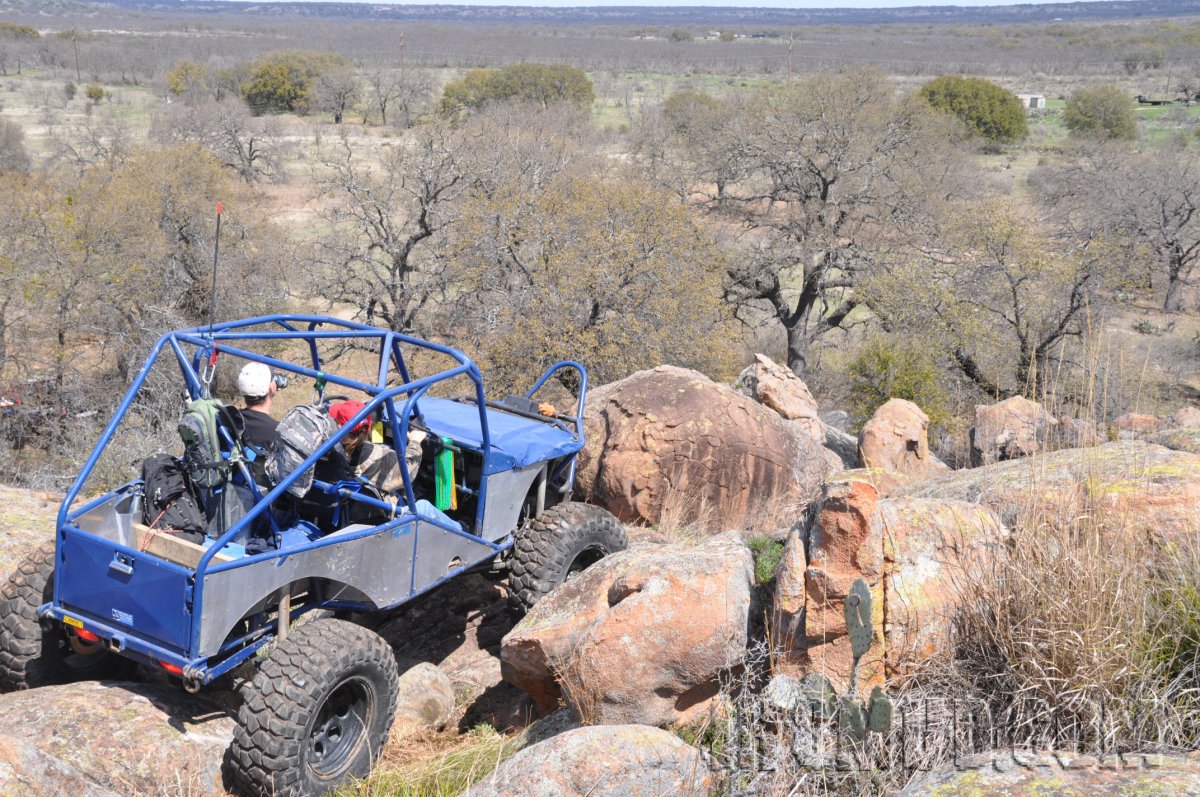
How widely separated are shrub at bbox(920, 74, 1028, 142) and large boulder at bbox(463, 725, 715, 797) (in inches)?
2140

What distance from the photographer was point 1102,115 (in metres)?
54.5

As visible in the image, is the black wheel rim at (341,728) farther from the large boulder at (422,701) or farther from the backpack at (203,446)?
the backpack at (203,446)

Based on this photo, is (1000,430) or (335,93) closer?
(1000,430)

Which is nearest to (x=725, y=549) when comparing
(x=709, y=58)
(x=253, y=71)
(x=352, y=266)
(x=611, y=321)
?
(x=611, y=321)

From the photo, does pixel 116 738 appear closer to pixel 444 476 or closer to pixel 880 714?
pixel 444 476

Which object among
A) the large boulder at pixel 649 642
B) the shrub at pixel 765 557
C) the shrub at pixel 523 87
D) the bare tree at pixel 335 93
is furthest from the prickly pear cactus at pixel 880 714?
the bare tree at pixel 335 93

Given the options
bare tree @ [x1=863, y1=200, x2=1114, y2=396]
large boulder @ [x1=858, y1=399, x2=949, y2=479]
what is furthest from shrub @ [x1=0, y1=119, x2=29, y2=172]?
large boulder @ [x1=858, y1=399, x2=949, y2=479]

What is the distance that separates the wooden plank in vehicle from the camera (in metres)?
5.17

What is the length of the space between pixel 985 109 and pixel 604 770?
5652cm

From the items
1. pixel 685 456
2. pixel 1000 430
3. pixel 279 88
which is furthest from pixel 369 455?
pixel 279 88

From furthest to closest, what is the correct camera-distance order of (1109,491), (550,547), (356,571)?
(550,547)
(356,571)
(1109,491)

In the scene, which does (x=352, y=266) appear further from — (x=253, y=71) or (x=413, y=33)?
(x=413, y=33)

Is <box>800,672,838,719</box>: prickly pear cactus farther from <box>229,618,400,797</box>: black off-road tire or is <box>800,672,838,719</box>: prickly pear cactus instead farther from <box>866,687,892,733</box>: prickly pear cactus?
<box>229,618,400,797</box>: black off-road tire

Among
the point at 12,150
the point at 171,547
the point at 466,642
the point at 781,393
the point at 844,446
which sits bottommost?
the point at 844,446
